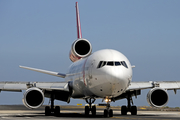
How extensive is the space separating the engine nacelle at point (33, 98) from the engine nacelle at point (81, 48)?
26.6 feet

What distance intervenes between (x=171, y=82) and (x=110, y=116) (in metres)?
7.25

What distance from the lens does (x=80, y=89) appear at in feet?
83.2

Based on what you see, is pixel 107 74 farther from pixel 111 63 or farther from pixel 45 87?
pixel 45 87

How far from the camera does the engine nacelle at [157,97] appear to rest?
24.8m

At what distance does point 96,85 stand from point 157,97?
220 inches

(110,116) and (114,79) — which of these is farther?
(110,116)

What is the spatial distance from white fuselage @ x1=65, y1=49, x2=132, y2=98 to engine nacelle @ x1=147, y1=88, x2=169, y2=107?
3.63 meters

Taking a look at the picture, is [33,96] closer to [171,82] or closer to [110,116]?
[110,116]

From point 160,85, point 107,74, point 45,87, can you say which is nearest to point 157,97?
point 160,85

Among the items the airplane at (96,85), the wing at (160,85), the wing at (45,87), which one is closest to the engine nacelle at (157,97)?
the airplane at (96,85)

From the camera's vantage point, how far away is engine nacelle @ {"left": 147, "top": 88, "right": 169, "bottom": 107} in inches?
978

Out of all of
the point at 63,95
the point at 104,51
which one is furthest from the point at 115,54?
the point at 63,95

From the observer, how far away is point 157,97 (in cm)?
2528

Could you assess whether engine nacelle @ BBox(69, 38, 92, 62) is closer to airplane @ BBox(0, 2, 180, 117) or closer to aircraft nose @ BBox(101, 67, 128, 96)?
airplane @ BBox(0, 2, 180, 117)
